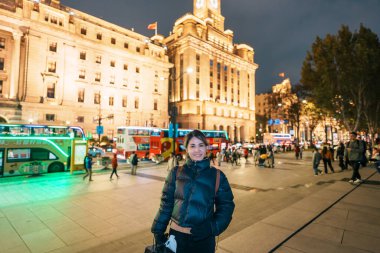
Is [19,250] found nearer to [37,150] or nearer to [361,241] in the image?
[361,241]

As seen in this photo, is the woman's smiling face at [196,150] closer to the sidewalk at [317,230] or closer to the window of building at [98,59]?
the sidewalk at [317,230]

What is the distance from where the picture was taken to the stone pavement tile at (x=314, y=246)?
423 centimetres

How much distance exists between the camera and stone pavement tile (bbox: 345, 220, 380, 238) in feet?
16.4

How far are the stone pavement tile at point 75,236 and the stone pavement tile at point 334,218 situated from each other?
19.7 ft

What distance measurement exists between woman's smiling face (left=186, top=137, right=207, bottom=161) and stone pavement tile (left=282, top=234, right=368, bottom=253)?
325cm

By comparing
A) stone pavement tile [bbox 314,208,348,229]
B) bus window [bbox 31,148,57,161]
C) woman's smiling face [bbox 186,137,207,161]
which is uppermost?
woman's smiling face [bbox 186,137,207,161]

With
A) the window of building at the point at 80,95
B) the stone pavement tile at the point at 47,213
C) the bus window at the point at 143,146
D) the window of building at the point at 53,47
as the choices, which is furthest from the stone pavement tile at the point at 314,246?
the window of building at the point at 53,47

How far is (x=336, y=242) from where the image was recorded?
180 inches

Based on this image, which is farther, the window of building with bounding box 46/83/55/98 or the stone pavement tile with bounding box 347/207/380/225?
the window of building with bounding box 46/83/55/98

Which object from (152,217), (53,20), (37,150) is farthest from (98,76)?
(152,217)

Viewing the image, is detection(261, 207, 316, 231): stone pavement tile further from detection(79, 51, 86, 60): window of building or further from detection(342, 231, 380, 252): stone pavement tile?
detection(79, 51, 86, 60): window of building

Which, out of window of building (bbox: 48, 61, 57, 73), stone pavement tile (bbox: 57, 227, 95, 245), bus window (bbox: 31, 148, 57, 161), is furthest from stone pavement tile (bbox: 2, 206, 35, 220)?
window of building (bbox: 48, 61, 57, 73)

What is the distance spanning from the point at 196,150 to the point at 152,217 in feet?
16.4

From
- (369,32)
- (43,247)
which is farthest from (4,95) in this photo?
(369,32)
